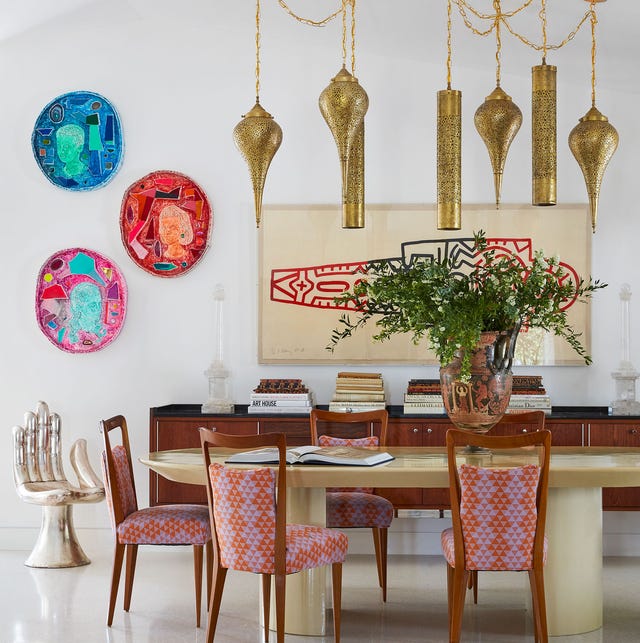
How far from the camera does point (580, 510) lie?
13.7 feet

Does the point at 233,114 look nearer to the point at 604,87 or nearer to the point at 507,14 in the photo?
the point at 507,14

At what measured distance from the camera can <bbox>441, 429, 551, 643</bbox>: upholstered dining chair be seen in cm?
364

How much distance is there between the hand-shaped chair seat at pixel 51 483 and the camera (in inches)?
219

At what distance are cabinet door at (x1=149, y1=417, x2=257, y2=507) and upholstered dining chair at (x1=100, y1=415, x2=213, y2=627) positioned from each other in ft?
4.02

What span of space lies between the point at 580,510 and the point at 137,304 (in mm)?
3155

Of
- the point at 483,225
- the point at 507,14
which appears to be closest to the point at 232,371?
the point at 483,225

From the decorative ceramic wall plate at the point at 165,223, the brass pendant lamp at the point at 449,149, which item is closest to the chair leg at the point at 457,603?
the brass pendant lamp at the point at 449,149

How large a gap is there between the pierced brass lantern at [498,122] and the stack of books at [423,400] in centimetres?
189

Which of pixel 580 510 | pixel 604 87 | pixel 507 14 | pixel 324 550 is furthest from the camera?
pixel 604 87

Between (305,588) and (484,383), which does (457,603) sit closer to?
(305,588)

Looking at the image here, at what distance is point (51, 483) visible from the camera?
581 cm

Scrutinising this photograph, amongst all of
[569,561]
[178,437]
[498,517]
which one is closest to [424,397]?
[178,437]

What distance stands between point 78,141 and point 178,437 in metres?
2.00

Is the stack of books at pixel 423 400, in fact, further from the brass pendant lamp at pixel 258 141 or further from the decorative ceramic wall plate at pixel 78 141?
the decorative ceramic wall plate at pixel 78 141
